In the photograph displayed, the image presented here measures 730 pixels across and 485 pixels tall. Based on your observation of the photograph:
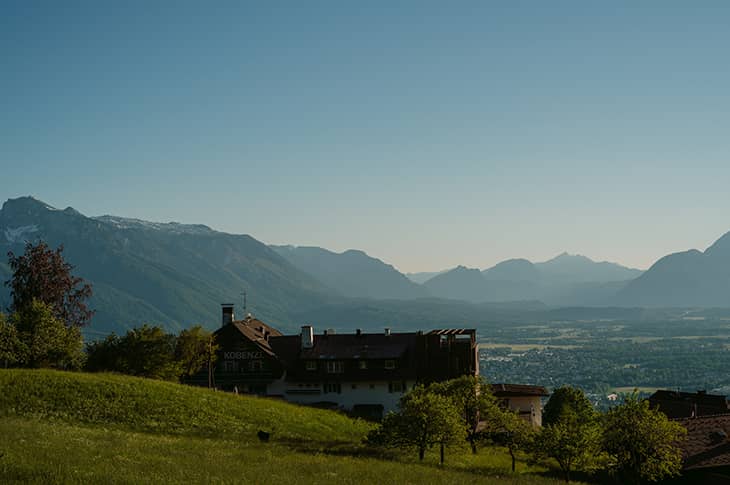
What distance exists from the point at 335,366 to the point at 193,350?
55.4 ft

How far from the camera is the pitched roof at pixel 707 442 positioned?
177ft

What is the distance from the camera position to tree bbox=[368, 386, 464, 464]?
1893 inches

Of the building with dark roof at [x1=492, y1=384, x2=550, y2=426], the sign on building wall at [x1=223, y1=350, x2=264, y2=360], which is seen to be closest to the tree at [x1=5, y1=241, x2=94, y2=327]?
the sign on building wall at [x1=223, y1=350, x2=264, y2=360]

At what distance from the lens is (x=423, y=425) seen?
48375 millimetres

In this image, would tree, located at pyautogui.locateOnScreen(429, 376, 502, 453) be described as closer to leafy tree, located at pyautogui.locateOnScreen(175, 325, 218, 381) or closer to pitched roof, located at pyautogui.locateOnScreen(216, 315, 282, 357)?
leafy tree, located at pyautogui.locateOnScreen(175, 325, 218, 381)

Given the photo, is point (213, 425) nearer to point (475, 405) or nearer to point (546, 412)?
point (475, 405)

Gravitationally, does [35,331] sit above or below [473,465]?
above

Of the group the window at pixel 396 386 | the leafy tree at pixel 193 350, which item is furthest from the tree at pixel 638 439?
the leafy tree at pixel 193 350

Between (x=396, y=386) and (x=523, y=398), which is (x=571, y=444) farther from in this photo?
(x=523, y=398)

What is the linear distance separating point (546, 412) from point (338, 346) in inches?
1002

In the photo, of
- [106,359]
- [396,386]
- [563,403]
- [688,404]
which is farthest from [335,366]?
[688,404]

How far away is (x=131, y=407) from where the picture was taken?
5334 centimetres

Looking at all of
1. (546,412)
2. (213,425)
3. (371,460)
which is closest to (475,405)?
(371,460)

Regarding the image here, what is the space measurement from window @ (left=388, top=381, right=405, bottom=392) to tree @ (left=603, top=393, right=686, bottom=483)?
36664 mm
